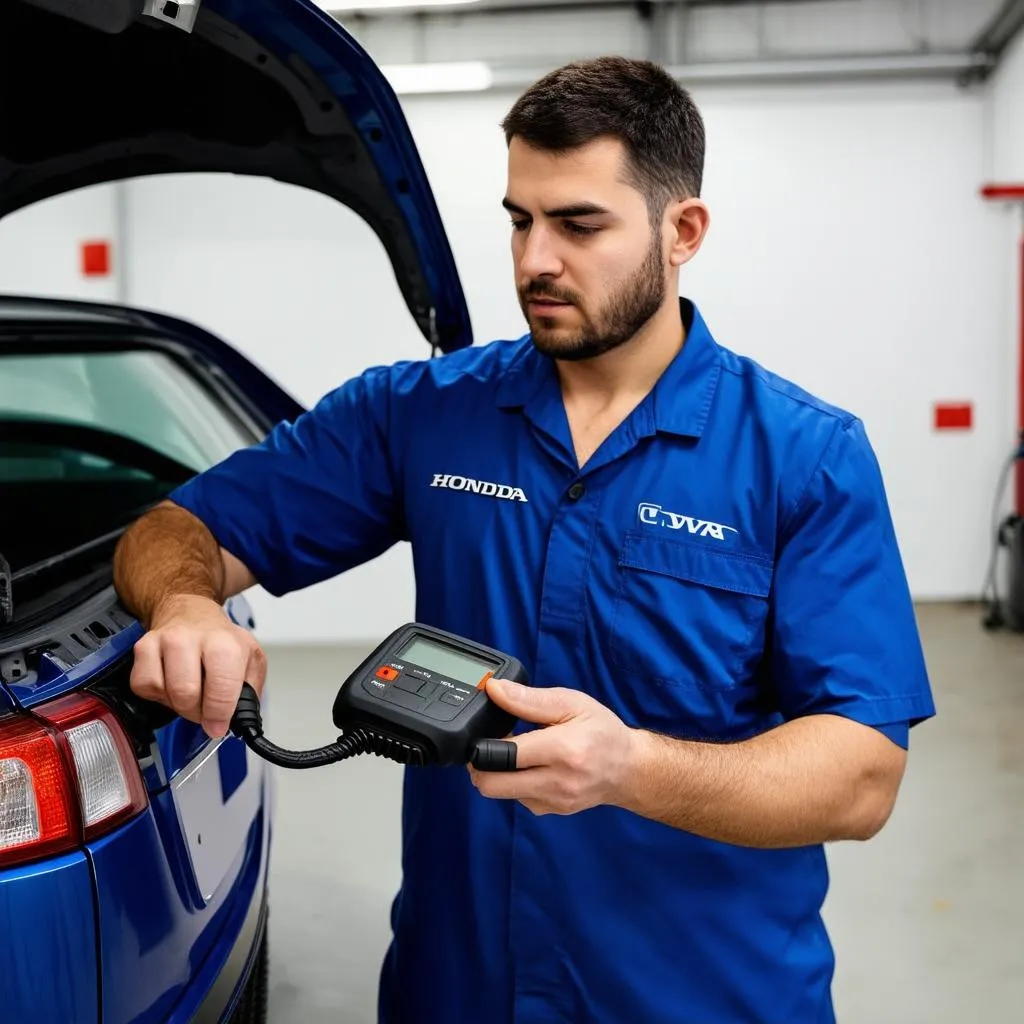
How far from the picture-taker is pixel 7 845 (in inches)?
39.0

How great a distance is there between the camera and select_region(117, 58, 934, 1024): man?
1180 mm

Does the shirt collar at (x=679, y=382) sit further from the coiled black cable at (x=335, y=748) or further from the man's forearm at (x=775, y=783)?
the coiled black cable at (x=335, y=748)

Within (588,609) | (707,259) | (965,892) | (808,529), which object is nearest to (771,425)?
(808,529)

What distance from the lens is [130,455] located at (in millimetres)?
2338

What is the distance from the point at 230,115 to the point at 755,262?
14.3 feet

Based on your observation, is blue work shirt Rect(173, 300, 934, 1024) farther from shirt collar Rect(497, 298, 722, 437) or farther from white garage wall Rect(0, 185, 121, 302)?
white garage wall Rect(0, 185, 121, 302)

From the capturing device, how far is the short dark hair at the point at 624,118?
123 cm

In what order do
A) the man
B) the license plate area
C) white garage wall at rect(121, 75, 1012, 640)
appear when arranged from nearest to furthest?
the man
the license plate area
white garage wall at rect(121, 75, 1012, 640)

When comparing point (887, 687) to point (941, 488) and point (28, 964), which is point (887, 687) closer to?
point (28, 964)

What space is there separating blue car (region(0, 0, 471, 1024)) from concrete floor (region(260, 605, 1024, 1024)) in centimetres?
63

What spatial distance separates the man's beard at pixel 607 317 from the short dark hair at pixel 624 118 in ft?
0.24

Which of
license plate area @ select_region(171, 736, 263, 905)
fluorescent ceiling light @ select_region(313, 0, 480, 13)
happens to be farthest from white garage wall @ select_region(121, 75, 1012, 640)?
license plate area @ select_region(171, 736, 263, 905)

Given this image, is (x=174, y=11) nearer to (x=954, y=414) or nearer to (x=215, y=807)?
(x=215, y=807)


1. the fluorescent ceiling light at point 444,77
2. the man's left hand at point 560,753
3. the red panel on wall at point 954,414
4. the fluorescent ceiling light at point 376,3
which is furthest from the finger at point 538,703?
the red panel on wall at point 954,414
